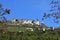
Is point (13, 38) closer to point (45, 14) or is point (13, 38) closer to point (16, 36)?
point (16, 36)

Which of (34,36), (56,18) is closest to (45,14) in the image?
(56,18)

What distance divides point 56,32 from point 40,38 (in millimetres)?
4449

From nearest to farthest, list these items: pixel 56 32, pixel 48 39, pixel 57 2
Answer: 1. pixel 48 39
2. pixel 57 2
3. pixel 56 32

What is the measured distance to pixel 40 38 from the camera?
73.6ft

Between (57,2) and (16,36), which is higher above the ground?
(57,2)

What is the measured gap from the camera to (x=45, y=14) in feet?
86.1

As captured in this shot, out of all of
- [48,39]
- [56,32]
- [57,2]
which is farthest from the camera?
[56,32]

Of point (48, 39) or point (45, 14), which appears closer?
point (48, 39)

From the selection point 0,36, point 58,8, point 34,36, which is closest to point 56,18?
point 58,8

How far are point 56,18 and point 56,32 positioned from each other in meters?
→ 1.74

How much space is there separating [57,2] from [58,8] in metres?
0.50

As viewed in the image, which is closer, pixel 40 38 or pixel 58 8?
pixel 40 38

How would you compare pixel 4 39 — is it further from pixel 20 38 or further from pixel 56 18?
pixel 56 18

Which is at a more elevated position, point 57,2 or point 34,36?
point 57,2
